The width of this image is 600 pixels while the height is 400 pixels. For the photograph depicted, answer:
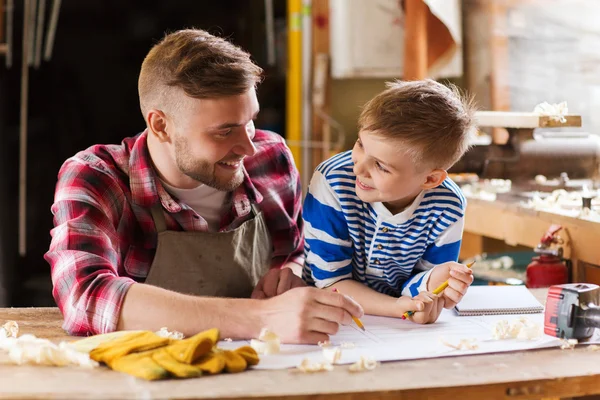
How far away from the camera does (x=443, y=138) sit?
1.88 m

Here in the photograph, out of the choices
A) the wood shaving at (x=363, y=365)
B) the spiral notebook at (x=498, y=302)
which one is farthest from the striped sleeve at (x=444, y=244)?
the wood shaving at (x=363, y=365)

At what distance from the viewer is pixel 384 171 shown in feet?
6.07

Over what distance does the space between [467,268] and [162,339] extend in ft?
2.19

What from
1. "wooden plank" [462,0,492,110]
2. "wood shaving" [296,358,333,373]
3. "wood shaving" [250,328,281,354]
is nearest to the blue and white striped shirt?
"wood shaving" [250,328,281,354]

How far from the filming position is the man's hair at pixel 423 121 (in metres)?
1.82

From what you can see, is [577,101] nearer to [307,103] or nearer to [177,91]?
[307,103]

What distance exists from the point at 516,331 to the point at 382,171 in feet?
1.43

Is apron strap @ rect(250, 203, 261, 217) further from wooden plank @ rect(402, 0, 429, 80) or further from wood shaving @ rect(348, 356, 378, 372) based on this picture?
wooden plank @ rect(402, 0, 429, 80)

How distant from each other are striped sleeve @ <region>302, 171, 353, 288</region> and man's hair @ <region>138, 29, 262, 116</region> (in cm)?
31

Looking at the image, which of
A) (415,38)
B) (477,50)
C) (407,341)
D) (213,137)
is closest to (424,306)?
(407,341)

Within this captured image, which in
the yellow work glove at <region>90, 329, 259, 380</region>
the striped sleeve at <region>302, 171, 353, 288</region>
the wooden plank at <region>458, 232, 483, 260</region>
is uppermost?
the striped sleeve at <region>302, 171, 353, 288</region>

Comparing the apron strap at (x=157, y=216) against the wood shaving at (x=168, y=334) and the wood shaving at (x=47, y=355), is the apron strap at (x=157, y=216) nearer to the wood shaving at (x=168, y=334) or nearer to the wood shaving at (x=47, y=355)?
the wood shaving at (x=168, y=334)

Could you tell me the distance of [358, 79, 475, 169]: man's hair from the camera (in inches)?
71.7

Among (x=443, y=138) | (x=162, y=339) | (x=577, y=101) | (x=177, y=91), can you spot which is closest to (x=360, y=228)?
(x=443, y=138)
